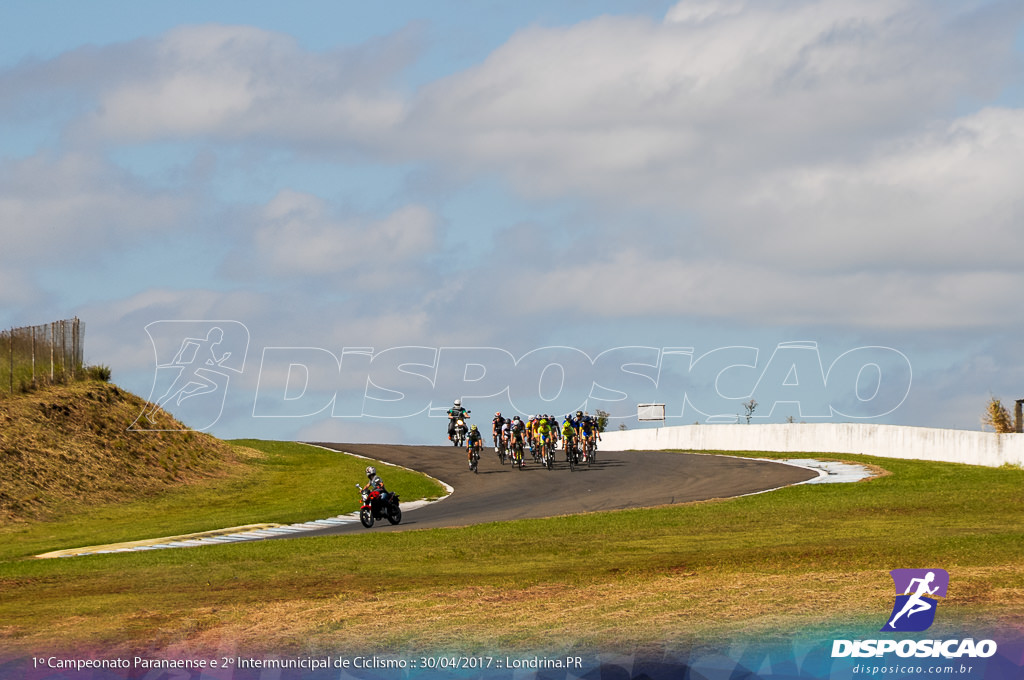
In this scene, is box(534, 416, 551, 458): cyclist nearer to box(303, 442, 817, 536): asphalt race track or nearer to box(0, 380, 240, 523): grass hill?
box(303, 442, 817, 536): asphalt race track

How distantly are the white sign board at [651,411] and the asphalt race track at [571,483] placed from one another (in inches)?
502

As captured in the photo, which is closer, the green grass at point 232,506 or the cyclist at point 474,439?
the green grass at point 232,506

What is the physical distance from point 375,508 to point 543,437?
53.7ft

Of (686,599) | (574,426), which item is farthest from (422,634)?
(574,426)

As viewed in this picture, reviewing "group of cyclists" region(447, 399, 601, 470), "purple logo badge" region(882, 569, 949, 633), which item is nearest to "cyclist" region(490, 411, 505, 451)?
"group of cyclists" region(447, 399, 601, 470)

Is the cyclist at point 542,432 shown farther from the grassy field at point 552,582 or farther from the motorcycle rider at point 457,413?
the grassy field at point 552,582

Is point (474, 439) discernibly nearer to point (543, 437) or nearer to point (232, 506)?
point (543, 437)

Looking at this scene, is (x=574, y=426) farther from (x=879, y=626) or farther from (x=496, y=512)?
(x=879, y=626)

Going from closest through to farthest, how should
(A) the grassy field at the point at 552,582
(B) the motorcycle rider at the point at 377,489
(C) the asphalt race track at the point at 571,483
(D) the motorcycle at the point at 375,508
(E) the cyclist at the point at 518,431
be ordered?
1. (A) the grassy field at the point at 552,582
2. (D) the motorcycle at the point at 375,508
3. (B) the motorcycle rider at the point at 377,489
4. (C) the asphalt race track at the point at 571,483
5. (E) the cyclist at the point at 518,431

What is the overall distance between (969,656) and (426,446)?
47.7 meters

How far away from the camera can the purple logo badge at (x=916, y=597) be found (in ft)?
38.5

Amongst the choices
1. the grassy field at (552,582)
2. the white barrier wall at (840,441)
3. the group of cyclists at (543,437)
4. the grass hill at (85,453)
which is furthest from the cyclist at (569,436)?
the grassy field at (552,582)

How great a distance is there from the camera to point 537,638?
11734mm

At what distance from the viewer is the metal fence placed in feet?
140
